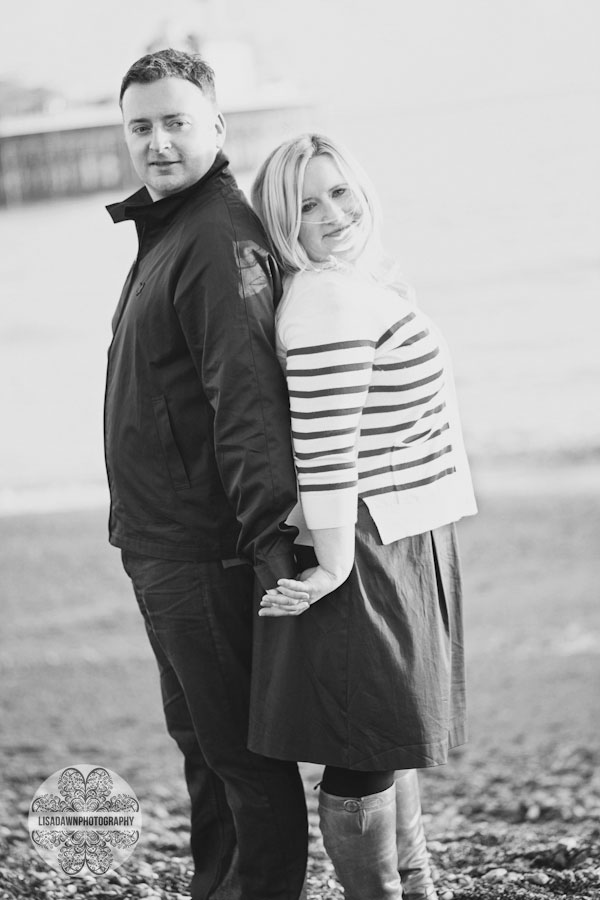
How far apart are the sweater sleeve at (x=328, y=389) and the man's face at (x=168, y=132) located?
1.16ft

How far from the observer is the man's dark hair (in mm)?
1704

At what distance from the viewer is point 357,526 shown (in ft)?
5.36

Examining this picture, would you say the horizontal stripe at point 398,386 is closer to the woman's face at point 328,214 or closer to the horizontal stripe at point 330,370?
the horizontal stripe at point 330,370

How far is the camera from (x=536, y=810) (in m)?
2.94

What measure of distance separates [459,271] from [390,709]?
10.9 feet

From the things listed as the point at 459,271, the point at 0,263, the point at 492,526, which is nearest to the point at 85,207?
the point at 0,263

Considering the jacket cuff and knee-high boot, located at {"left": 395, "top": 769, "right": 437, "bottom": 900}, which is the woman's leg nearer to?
knee-high boot, located at {"left": 395, "top": 769, "right": 437, "bottom": 900}

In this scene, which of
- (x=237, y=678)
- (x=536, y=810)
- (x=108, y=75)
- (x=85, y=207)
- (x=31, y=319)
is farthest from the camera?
(x=31, y=319)

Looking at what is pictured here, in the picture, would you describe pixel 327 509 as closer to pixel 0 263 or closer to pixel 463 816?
pixel 463 816

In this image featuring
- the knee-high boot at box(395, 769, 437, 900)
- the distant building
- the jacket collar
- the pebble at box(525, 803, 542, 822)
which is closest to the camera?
the jacket collar

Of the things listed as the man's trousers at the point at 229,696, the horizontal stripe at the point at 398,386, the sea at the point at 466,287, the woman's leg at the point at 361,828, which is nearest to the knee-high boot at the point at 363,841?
the woman's leg at the point at 361,828

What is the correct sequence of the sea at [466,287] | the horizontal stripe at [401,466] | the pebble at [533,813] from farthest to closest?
the sea at [466,287], the pebble at [533,813], the horizontal stripe at [401,466]

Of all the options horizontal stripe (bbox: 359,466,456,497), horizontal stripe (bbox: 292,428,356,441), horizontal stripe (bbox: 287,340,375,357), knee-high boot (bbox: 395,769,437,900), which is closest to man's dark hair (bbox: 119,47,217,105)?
horizontal stripe (bbox: 287,340,375,357)

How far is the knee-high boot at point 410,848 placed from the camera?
1.94 metres
